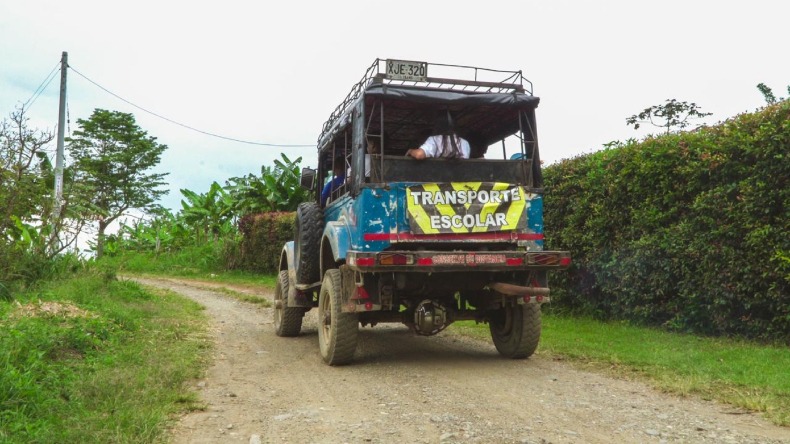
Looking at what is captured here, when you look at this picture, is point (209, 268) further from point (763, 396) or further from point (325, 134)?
point (763, 396)

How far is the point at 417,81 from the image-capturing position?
687 centimetres

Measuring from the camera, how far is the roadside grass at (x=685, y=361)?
5281 mm

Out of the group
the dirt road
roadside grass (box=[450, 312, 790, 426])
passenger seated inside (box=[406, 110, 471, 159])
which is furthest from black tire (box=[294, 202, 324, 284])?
roadside grass (box=[450, 312, 790, 426])

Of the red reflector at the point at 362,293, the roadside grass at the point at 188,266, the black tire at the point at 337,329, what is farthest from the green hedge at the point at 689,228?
the roadside grass at the point at 188,266

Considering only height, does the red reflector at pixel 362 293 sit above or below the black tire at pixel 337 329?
above

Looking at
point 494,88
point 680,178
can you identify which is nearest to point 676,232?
point 680,178

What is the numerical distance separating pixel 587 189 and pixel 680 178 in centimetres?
196

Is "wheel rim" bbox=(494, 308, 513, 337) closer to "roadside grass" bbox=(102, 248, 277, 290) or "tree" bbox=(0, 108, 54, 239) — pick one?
"tree" bbox=(0, 108, 54, 239)

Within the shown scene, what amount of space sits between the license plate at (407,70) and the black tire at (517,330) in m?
2.62

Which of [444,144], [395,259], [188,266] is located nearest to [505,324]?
[395,259]

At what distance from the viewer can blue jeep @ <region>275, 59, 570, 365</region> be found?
6.40 m

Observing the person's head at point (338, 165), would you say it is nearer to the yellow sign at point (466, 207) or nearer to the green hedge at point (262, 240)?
the yellow sign at point (466, 207)

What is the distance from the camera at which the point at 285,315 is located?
965cm

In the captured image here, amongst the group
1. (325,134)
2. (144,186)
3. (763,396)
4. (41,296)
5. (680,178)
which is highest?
(144,186)
